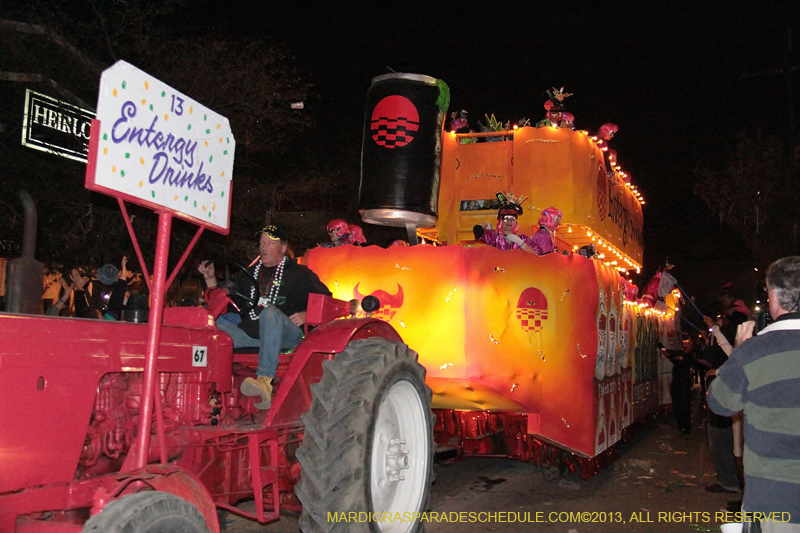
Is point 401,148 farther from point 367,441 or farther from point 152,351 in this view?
point 152,351

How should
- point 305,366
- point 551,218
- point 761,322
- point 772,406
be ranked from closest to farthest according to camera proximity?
point 772,406, point 761,322, point 305,366, point 551,218

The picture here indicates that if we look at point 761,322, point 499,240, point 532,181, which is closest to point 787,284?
point 761,322

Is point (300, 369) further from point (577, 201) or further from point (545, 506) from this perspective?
point (577, 201)

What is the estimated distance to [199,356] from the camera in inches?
144

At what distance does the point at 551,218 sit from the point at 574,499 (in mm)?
3361

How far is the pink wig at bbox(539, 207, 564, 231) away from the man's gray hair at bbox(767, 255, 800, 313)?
5.13 metres

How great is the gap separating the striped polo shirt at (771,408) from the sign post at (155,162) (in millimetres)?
2474

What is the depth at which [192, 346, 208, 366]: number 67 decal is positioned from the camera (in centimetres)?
362

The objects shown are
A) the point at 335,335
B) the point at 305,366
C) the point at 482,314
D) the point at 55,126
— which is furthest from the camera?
the point at 55,126

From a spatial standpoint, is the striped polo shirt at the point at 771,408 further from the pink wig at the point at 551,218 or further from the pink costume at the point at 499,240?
the pink wig at the point at 551,218

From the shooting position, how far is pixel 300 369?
3977 millimetres

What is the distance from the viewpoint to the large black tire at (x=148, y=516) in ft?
8.00

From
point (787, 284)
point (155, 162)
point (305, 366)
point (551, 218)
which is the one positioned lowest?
point (305, 366)

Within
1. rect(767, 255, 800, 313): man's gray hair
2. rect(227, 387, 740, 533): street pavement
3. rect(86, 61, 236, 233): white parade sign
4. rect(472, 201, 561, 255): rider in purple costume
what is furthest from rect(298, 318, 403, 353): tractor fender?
rect(472, 201, 561, 255): rider in purple costume
